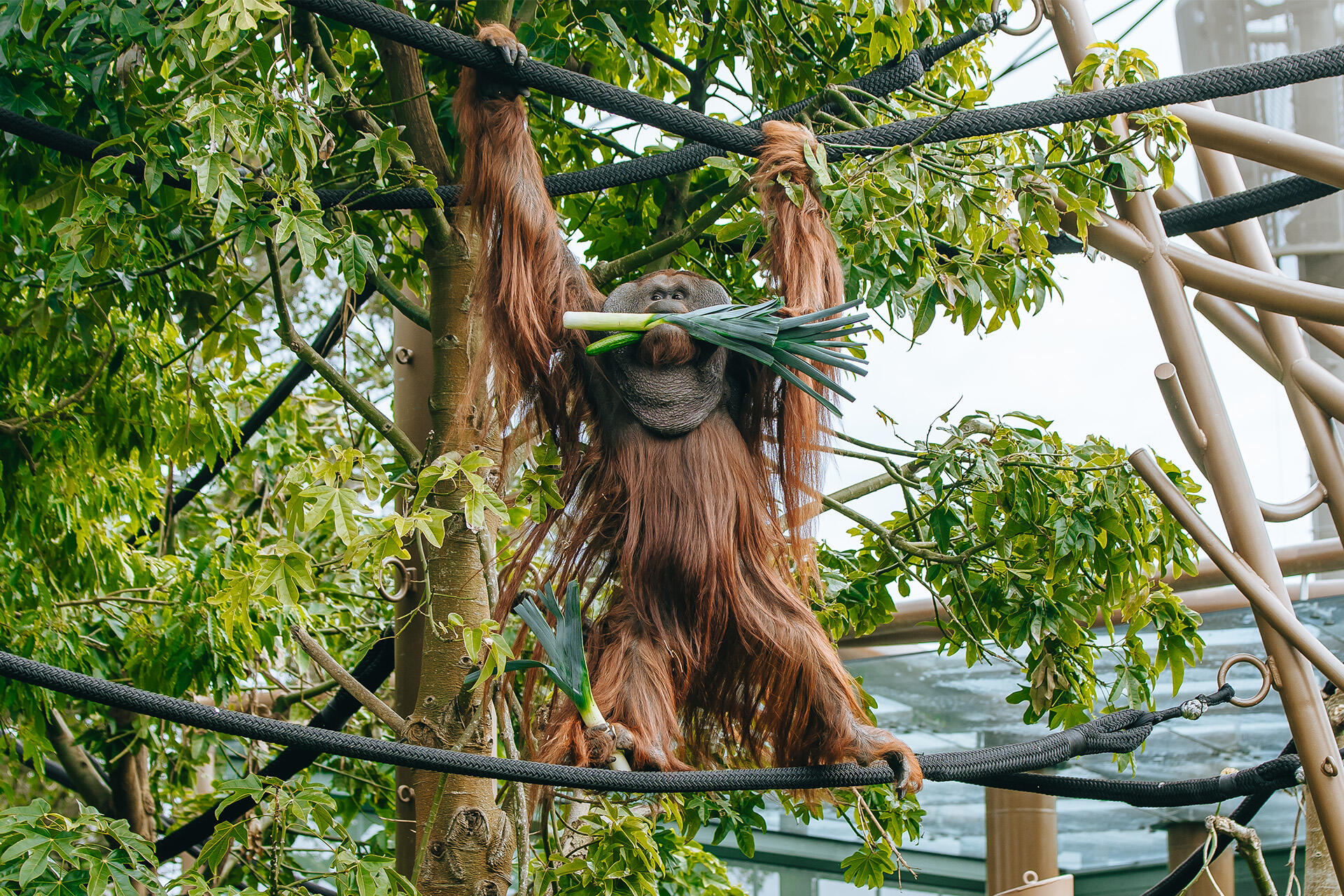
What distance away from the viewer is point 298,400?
5738 millimetres

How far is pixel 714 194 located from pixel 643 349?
1.56m

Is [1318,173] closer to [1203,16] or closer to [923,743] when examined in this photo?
[1203,16]

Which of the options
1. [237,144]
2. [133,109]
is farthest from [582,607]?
[133,109]

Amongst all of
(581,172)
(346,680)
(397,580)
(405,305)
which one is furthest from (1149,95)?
(397,580)

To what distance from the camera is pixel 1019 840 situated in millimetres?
6863

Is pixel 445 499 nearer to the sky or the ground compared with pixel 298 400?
nearer to the ground

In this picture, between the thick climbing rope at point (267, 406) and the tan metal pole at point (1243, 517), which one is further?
the thick climbing rope at point (267, 406)

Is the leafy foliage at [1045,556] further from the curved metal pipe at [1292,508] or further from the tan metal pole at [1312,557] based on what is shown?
A: the tan metal pole at [1312,557]

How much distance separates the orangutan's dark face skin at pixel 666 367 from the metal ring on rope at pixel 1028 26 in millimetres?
984

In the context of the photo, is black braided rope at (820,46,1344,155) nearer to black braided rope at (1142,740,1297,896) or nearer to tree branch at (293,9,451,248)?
tree branch at (293,9,451,248)

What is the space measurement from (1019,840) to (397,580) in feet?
13.9

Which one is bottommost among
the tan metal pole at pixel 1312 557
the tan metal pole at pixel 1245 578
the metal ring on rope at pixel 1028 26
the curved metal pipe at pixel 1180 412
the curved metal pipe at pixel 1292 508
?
the tan metal pole at pixel 1245 578

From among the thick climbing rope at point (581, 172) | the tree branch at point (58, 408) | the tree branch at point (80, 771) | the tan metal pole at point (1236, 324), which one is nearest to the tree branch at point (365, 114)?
the thick climbing rope at point (581, 172)

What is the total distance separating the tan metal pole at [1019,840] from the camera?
6836 mm
